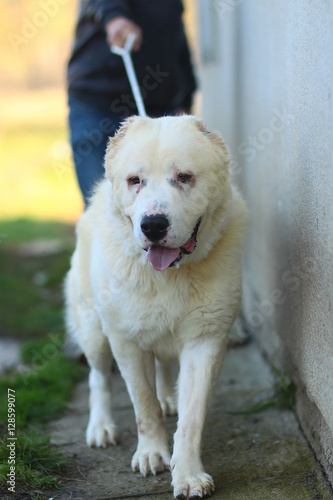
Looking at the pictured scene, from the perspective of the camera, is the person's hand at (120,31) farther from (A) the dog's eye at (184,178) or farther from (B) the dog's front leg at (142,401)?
(B) the dog's front leg at (142,401)

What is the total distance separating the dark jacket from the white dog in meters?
1.41

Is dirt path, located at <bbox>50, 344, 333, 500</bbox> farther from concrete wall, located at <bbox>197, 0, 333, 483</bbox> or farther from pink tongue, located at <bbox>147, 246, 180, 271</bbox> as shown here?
pink tongue, located at <bbox>147, 246, 180, 271</bbox>

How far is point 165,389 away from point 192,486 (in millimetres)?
1233

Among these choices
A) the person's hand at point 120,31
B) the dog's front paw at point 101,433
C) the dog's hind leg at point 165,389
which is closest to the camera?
the dog's front paw at point 101,433

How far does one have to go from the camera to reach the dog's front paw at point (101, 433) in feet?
10.9

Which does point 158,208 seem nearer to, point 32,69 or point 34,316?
point 34,316

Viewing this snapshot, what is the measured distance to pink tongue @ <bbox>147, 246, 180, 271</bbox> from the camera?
263cm

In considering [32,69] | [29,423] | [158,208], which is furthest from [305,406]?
[32,69]

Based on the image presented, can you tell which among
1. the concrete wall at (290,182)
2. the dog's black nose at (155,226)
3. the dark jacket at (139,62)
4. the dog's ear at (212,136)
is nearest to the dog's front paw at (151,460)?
the concrete wall at (290,182)

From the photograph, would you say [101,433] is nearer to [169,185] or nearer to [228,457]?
[228,457]

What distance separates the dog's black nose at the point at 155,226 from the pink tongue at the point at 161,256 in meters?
0.11

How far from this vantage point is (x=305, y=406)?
3107mm

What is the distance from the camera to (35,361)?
474cm

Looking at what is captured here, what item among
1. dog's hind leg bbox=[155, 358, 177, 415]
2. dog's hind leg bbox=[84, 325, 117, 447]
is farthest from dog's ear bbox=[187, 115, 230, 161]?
dog's hind leg bbox=[155, 358, 177, 415]
